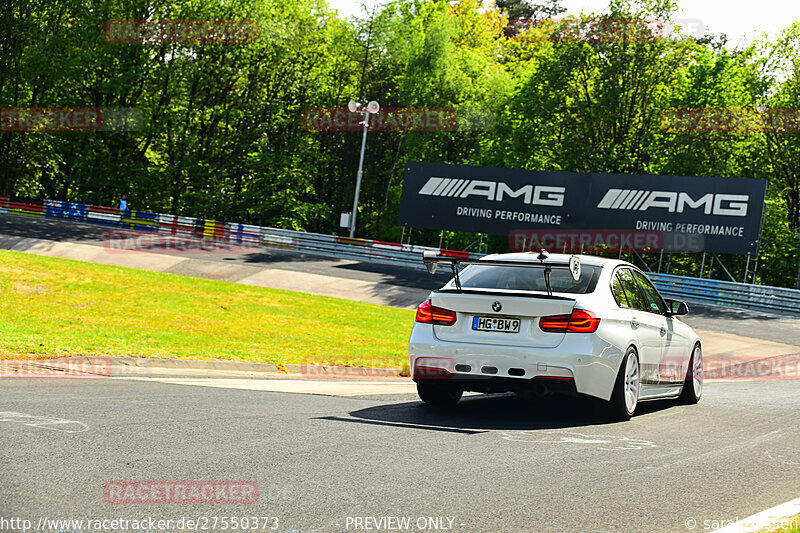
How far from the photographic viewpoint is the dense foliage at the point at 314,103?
1962 inches

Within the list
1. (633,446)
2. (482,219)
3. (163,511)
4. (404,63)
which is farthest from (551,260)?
(404,63)

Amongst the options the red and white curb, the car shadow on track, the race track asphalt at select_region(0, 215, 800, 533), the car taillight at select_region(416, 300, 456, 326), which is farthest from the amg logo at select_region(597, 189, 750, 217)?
the red and white curb

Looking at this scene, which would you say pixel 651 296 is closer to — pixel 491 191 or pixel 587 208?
pixel 587 208

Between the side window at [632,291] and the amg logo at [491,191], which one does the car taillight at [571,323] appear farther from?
the amg logo at [491,191]

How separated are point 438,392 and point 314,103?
2059 inches

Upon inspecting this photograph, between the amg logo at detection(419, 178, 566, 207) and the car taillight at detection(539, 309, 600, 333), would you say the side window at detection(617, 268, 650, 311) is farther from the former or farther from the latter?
the amg logo at detection(419, 178, 566, 207)

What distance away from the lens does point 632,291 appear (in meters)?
9.46

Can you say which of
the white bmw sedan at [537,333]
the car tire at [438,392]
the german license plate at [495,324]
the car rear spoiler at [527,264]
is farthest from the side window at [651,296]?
the car tire at [438,392]

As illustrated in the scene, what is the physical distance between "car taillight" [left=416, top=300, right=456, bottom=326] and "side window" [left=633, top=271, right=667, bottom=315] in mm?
2610

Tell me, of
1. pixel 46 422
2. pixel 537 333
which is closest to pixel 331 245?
pixel 537 333

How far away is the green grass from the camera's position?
13297 mm

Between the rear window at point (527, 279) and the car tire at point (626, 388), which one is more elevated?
the rear window at point (527, 279)

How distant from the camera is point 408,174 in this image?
41.7 meters

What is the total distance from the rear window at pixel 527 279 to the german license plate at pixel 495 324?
1.41 feet
